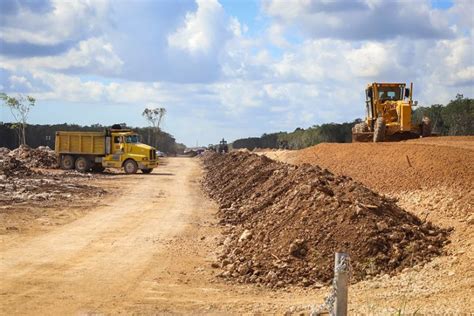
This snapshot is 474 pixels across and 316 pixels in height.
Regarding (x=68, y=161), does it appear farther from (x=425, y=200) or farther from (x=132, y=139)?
(x=425, y=200)

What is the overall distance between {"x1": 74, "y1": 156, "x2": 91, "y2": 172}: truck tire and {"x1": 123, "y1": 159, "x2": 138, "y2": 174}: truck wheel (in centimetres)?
255

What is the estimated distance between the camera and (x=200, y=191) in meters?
26.5

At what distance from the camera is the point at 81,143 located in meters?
37.6

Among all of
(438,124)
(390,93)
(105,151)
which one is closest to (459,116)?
(438,124)

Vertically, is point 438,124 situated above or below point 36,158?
above

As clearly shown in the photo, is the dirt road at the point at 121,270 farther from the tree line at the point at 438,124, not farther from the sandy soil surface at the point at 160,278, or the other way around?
the tree line at the point at 438,124

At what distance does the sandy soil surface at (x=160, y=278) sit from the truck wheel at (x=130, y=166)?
2147 cm

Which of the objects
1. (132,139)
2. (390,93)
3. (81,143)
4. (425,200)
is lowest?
(425,200)

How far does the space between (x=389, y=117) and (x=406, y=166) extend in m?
11.5

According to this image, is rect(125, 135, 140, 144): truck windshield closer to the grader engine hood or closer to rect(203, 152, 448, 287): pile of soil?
the grader engine hood

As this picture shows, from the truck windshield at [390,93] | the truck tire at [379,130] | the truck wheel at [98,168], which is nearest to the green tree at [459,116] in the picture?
the truck windshield at [390,93]

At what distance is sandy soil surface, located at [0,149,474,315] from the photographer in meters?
7.51

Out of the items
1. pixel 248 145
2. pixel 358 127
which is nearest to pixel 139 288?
pixel 358 127

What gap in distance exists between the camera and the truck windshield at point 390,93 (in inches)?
1104
